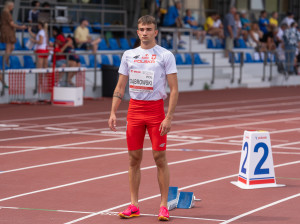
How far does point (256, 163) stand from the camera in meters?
9.73

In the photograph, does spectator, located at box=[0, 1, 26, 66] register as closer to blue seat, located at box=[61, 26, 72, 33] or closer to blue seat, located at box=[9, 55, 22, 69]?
blue seat, located at box=[9, 55, 22, 69]

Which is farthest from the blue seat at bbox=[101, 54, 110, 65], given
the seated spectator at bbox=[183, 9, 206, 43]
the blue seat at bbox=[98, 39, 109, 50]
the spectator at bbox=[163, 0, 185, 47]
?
the seated spectator at bbox=[183, 9, 206, 43]

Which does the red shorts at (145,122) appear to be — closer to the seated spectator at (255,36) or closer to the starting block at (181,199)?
the starting block at (181,199)

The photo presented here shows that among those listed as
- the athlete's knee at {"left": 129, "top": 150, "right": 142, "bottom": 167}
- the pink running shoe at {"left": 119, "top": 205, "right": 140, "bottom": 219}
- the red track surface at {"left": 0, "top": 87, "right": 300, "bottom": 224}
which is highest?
the athlete's knee at {"left": 129, "top": 150, "right": 142, "bottom": 167}

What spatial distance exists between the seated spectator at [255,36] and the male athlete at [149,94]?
27487mm

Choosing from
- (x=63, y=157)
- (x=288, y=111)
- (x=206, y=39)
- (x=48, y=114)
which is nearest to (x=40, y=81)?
(x=48, y=114)

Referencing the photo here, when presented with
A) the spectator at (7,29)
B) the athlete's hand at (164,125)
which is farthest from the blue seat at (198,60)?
the athlete's hand at (164,125)

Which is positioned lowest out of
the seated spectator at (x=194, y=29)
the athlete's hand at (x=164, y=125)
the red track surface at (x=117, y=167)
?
the red track surface at (x=117, y=167)

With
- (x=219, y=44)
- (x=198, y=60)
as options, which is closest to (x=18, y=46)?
(x=198, y=60)

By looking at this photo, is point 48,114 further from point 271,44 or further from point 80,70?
point 271,44

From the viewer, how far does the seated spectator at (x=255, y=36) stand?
114ft

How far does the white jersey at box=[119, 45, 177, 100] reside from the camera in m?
7.78

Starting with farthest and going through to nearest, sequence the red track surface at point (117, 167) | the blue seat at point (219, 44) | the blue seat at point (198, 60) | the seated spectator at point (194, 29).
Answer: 1. the blue seat at point (219, 44)
2. the seated spectator at point (194, 29)
3. the blue seat at point (198, 60)
4. the red track surface at point (117, 167)

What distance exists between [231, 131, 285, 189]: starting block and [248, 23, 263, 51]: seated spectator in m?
25.5
